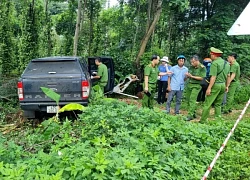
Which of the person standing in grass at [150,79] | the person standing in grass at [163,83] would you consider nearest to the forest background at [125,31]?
the person standing in grass at [163,83]

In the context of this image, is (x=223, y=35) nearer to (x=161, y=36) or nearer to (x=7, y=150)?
(x=161, y=36)

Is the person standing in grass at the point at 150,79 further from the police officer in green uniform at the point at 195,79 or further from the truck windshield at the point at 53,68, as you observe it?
the truck windshield at the point at 53,68

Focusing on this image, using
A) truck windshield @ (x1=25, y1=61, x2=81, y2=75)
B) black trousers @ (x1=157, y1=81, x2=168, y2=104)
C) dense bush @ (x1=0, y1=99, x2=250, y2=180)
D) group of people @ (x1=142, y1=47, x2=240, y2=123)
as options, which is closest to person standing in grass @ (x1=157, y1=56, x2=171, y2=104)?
black trousers @ (x1=157, y1=81, x2=168, y2=104)

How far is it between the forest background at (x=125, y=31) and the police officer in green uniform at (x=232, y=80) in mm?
2790

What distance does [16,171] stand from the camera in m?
2.72

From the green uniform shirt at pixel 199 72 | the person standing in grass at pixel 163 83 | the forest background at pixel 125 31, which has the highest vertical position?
the forest background at pixel 125 31

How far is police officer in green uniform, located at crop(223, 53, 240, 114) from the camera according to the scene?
9125 millimetres

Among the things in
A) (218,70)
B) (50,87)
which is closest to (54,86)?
(50,87)

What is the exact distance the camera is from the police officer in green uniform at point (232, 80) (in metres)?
9.12

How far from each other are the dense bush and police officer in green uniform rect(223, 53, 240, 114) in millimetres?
3794

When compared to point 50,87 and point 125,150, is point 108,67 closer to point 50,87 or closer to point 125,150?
point 50,87

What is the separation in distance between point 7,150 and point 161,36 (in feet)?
69.9

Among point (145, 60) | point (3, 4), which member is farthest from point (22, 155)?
point (3, 4)

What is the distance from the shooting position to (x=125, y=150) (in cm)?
335
